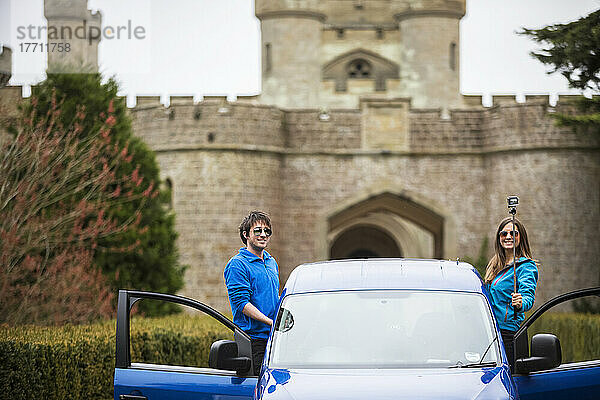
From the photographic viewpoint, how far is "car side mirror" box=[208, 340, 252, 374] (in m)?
6.16

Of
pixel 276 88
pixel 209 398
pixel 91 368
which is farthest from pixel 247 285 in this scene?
pixel 276 88

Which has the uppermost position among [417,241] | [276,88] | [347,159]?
[276,88]

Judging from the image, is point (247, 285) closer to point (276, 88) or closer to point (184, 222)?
point (184, 222)

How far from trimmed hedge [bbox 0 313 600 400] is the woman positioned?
12.8ft

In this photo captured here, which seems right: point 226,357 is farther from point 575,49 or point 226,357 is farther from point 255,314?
point 575,49

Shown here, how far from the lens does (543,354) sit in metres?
6.10

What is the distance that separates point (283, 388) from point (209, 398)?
40.3 inches

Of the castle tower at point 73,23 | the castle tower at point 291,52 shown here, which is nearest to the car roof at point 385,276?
the castle tower at point 73,23

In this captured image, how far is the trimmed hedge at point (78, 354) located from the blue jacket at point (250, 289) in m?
2.61

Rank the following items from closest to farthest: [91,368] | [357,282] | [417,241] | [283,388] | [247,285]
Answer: [283,388] < [357,282] < [247,285] < [91,368] < [417,241]

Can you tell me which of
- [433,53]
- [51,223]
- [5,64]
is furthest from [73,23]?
[51,223]

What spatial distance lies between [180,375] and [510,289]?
7.14 ft

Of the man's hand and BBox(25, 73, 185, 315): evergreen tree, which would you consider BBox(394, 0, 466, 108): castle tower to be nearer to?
BBox(25, 73, 185, 315): evergreen tree

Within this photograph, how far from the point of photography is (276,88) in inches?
1412
